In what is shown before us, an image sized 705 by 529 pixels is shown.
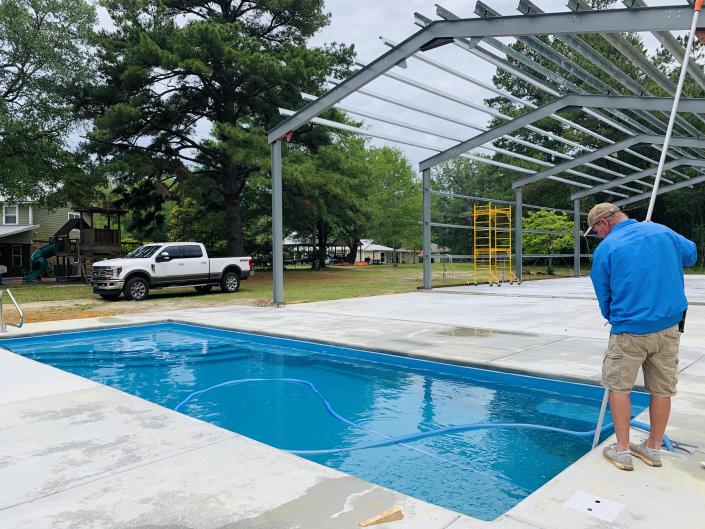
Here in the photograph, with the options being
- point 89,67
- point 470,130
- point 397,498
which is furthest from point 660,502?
point 89,67

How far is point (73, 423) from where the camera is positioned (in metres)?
4.03

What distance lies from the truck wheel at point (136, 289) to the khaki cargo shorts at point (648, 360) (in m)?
14.7

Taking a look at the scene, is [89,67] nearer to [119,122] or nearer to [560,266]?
[119,122]

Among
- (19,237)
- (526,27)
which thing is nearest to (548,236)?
(526,27)

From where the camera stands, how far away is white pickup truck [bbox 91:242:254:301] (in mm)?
15148

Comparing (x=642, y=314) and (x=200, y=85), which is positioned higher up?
(x=200, y=85)

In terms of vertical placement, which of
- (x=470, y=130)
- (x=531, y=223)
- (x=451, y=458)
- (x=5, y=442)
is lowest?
(x=451, y=458)

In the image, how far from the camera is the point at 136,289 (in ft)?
50.8

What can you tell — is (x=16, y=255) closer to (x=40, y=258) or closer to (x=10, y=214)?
(x=10, y=214)

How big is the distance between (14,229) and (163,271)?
18.8 meters

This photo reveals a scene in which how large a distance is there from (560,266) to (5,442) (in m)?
37.7

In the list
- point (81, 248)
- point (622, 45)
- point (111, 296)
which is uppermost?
point (622, 45)

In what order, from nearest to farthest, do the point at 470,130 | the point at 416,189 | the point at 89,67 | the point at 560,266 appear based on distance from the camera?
the point at 470,130 < the point at 89,67 < the point at 560,266 < the point at 416,189

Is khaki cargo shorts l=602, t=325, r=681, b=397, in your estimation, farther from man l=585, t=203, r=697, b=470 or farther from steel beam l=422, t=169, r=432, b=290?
steel beam l=422, t=169, r=432, b=290
